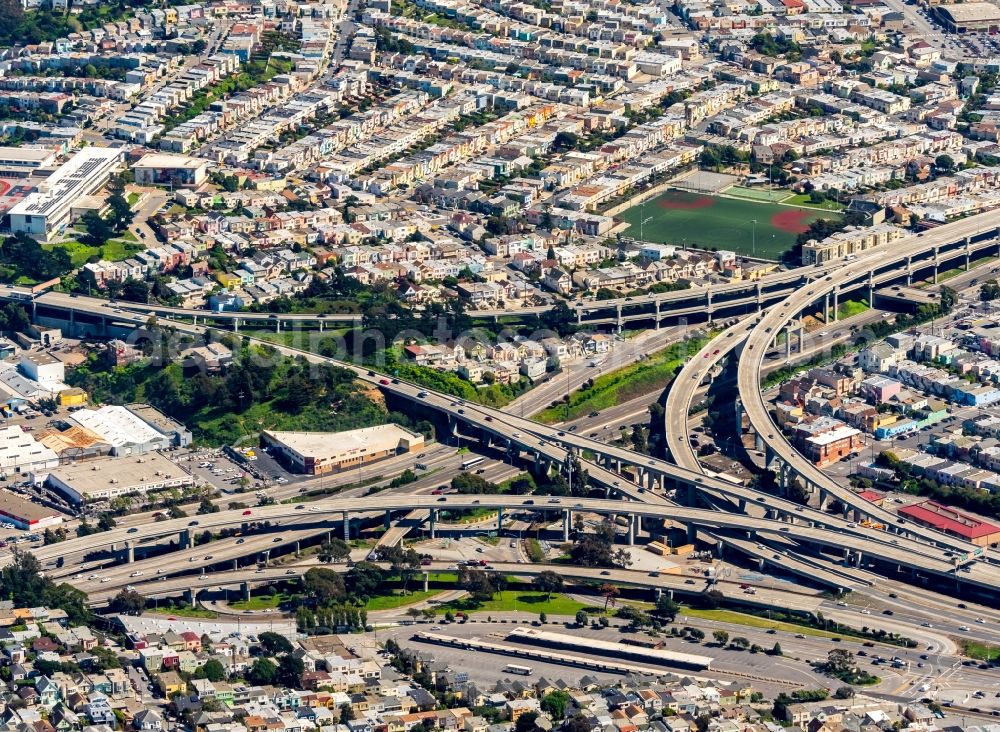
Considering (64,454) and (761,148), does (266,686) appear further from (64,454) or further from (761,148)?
(761,148)

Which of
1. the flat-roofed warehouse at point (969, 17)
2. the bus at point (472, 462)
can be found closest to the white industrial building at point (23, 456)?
the bus at point (472, 462)

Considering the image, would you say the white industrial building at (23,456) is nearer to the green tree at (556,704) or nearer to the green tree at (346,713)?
the green tree at (346,713)

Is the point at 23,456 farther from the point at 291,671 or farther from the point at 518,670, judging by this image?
the point at 518,670

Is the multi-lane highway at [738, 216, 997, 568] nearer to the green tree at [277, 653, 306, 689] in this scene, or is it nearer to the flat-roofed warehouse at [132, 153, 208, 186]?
the green tree at [277, 653, 306, 689]

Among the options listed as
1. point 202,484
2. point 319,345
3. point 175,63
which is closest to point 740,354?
point 319,345

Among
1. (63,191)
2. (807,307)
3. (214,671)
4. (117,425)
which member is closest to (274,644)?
(214,671)

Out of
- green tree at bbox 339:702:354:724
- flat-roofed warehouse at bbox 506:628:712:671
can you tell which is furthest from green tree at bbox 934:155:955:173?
green tree at bbox 339:702:354:724

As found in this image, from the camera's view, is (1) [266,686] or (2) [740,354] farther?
(2) [740,354]
